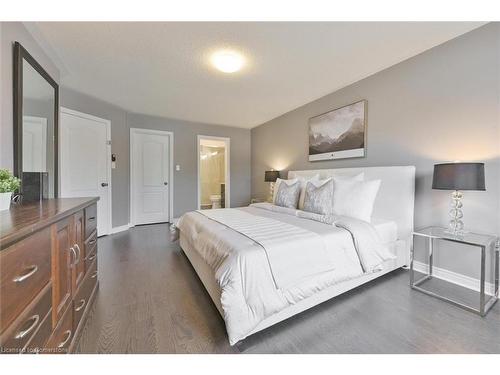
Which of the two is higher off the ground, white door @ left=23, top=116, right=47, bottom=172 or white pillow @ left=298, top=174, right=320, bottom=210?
white door @ left=23, top=116, right=47, bottom=172

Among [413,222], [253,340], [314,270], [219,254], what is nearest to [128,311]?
[219,254]

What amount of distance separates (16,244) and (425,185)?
3127 millimetres

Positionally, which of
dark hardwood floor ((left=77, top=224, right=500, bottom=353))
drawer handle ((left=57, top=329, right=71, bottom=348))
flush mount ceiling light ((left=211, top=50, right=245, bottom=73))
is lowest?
dark hardwood floor ((left=77, top=224, right=500, bottom=353))

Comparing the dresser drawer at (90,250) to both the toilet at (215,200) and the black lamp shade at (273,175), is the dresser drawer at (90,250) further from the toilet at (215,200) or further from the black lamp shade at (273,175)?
the toilet at (215,200)

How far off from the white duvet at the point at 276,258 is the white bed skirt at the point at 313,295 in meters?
0.12

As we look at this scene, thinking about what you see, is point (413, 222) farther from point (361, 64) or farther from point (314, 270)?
point (361, 64)

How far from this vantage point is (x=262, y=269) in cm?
138

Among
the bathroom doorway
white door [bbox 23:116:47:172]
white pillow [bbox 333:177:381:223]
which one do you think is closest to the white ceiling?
white door [bbox 23:116:47:172]

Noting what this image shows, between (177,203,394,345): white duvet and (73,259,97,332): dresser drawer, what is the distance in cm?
85

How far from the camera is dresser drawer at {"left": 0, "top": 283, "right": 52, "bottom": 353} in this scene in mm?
689

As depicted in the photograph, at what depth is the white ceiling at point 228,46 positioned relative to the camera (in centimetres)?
187

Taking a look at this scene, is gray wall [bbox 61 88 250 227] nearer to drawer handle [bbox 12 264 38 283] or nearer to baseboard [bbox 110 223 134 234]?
baseboard [bbox 110 223 134 234]
